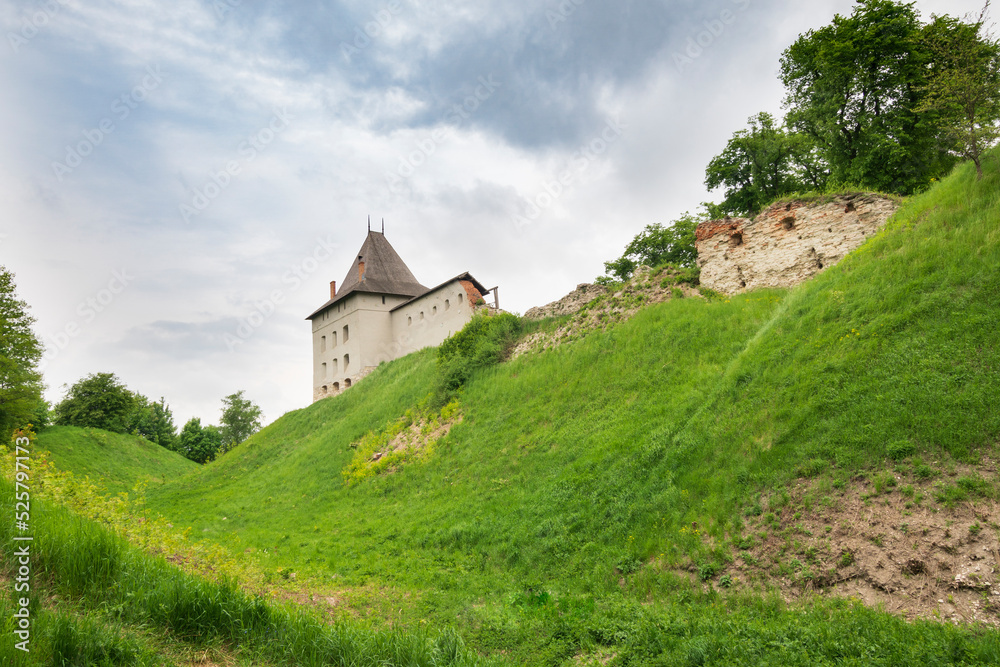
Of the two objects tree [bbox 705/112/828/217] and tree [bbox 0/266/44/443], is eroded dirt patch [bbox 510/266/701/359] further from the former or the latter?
tree [bbox 0/266/44/443]

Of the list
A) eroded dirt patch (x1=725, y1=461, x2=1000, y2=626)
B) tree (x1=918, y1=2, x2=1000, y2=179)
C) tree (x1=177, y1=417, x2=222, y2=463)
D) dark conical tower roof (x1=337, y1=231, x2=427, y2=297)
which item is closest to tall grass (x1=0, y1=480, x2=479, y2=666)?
eroded dirt patch (x1=725, y1=461, x2=1000, y2=626)

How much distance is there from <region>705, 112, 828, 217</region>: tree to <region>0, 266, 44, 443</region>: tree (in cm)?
3920

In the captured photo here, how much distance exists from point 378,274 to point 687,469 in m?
35.9

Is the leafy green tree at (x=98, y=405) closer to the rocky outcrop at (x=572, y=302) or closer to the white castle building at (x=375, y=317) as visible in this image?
the white castle building at (x=375, y=317)

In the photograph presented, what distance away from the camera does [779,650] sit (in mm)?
5344

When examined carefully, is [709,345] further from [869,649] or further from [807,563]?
[869,649]

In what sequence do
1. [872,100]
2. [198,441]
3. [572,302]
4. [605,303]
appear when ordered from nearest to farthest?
[605,303], [572,302], [872,100], [198,441]

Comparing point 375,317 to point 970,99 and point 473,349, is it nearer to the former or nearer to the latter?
point 473,349

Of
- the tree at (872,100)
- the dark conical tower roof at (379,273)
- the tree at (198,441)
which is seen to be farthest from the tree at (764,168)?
the tree at (198,441)

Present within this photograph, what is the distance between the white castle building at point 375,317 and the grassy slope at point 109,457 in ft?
38.8

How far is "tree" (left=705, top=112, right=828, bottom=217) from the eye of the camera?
2794cm

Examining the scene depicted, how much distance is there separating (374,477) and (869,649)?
1571 cm

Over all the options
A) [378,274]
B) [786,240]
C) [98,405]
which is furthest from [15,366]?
[786,240]

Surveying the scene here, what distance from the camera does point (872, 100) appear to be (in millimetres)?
24828
